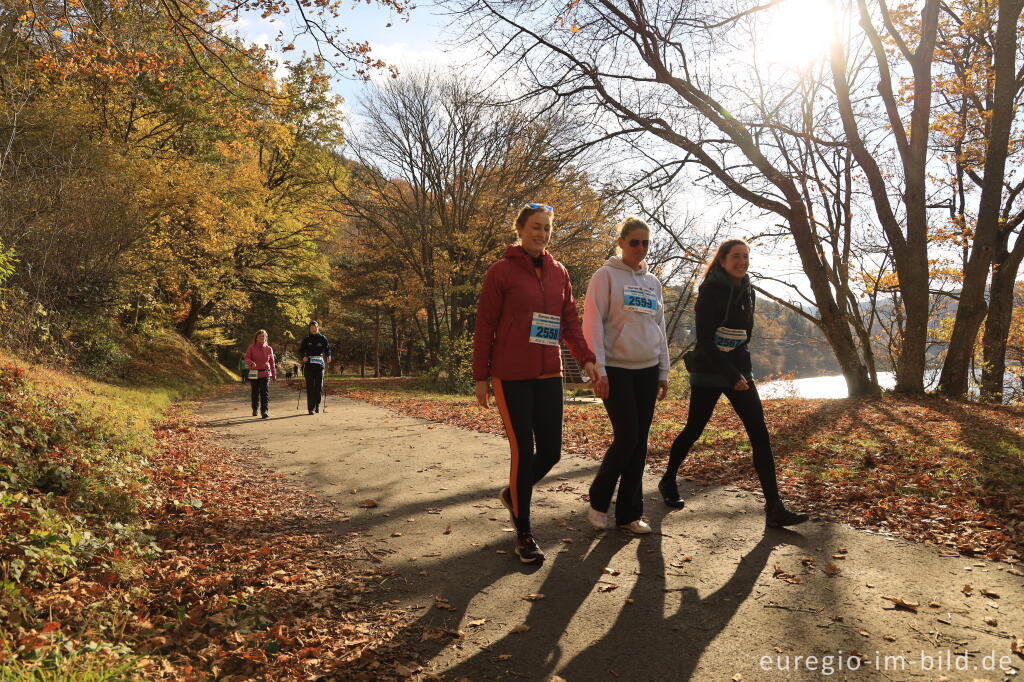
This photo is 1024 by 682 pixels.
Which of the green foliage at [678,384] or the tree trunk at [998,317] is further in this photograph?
the green foliage at [678,384]

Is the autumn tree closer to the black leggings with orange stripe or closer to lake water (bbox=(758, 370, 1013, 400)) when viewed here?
lake water (bbox=(758, 370, 1013, 400))

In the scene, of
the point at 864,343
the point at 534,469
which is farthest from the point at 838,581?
the point at 864,343

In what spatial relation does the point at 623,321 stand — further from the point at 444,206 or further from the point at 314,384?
the point at 444,206

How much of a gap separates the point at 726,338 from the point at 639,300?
2.74ft

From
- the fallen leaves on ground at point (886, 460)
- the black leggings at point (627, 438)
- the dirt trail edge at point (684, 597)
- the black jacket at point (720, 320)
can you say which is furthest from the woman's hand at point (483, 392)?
the fallen leaves on ground at point (886, 460)

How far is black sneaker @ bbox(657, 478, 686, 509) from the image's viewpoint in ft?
16.9

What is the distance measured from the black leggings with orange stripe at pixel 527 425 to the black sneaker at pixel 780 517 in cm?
183

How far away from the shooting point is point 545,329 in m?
3.95

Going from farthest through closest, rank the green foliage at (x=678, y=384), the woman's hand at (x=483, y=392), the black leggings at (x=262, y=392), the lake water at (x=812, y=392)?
the green foliage at (x=678, y=384)
the lake water at (x=812, y=392)
the black leggings at (x=262, y=392)
the woman's hand at (x=483, y=392)

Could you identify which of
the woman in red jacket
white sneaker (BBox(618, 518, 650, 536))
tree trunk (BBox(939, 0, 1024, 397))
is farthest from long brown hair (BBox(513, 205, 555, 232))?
tree trunk (BBox(939, 0, 1024, 397))

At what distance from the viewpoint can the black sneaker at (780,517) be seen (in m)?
4.46

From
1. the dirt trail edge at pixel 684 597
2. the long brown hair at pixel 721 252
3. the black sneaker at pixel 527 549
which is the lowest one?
the dirt trail edge at pixel 684 597

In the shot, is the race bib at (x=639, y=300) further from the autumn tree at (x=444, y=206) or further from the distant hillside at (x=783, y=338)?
the autumn tree at (x=444, y=206)

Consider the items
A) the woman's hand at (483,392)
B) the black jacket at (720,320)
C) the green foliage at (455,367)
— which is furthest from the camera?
the green foliage at (455,367)
